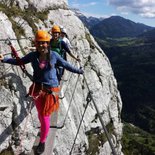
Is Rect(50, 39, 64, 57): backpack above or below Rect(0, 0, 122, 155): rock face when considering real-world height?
above

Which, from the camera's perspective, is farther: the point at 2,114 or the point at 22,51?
the point at 22,51

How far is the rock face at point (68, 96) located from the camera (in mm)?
11875

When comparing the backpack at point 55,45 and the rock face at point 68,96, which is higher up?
the backpack at point 55,45

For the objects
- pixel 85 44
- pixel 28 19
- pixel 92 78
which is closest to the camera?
pixel 28 19

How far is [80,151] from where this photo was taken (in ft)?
53.9

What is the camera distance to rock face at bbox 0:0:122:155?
1188 cm

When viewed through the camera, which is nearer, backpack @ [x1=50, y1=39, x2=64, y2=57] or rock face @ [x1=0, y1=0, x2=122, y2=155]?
rock face @ [x1=0, y1=0, x2=122, y2=155]

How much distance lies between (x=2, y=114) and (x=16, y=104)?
33.5 inches

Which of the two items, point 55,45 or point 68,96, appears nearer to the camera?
point 55,45

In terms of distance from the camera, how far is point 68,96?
57.6 feet

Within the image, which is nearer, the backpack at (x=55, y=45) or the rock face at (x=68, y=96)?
the rock face at (x=68, y=96)

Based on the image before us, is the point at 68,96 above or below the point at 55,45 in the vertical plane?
below

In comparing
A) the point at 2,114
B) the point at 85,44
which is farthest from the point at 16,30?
the point at 85,44

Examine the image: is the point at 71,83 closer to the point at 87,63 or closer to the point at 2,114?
the point at 87,63
